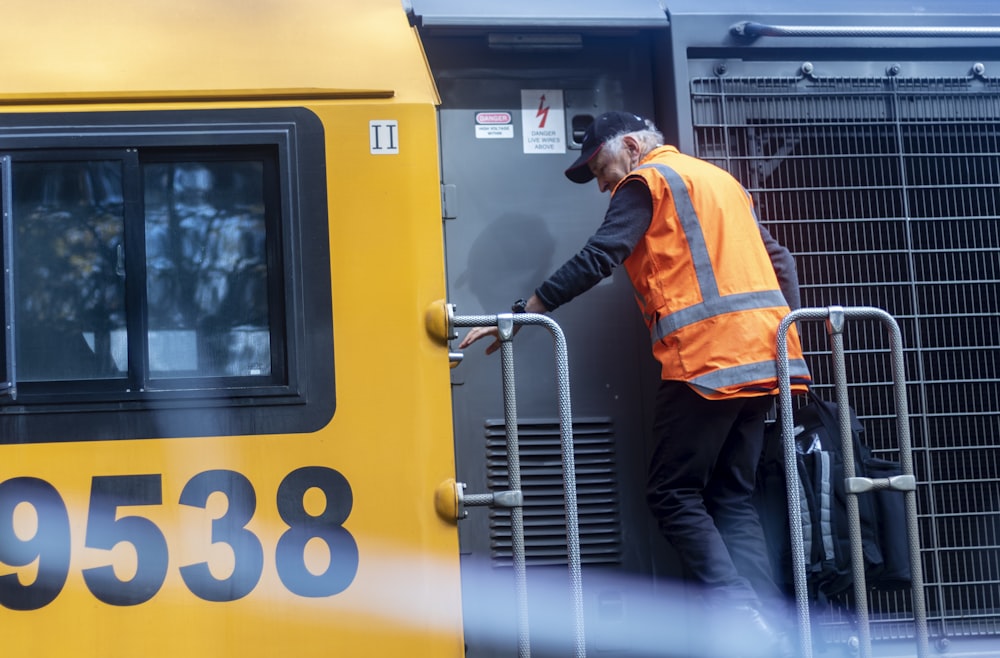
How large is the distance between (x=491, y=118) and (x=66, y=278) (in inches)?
56.6

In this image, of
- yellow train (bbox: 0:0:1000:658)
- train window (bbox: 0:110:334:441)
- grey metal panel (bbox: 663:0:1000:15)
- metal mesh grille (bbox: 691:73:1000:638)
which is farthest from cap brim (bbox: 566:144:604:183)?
train window (bbox: 0:110:334:441)

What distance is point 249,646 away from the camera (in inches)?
96.1

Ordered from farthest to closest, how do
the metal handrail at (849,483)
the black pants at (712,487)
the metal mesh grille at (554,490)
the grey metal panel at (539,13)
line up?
the grey metal panel at (539,13)
the metal mesh grille at (554,490)
the black pants at (712,487)
the metal handrail at (849,483)

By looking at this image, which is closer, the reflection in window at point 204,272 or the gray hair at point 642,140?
the reflection in window at point 204,272

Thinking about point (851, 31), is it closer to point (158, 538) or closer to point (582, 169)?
point (582, 169)

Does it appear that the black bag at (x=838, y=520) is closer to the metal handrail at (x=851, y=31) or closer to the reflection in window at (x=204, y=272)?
the metal handrail at (x=851, y=31)

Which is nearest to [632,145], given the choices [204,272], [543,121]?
[543,121]

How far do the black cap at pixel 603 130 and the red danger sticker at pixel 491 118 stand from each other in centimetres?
29

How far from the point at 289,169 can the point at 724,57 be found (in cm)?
158

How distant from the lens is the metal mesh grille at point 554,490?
316 centimetres

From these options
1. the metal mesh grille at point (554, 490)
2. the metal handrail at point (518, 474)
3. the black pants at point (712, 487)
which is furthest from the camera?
the metal mesh grille at point (554, 490)

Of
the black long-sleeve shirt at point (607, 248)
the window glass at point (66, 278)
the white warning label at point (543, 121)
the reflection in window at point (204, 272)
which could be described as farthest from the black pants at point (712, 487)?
the window glass at point (66, 278)

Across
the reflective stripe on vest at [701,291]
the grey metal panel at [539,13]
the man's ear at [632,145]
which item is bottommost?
the reflective stripe on vest at [701,291]

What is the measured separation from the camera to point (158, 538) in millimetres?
2447
